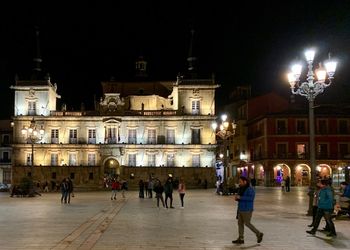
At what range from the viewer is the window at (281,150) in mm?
69188

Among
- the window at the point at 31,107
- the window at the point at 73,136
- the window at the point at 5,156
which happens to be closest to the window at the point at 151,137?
the window at the point at 73,136

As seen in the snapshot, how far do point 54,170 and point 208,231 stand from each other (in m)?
58.1

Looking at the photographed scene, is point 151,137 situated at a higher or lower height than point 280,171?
higher

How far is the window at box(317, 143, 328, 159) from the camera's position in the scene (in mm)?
67938

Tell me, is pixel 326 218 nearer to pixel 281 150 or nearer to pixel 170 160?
pixel 281 150

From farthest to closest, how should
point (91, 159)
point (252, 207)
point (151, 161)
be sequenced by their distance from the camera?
point (91, 159) < point (151, 161) < point (252, 207)

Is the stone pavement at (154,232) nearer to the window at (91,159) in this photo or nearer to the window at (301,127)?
the window at (301,127)

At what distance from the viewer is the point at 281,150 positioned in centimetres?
6944

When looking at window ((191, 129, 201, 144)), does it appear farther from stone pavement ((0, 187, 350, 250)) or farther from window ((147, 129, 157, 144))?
stone pavement ((0, 187, 350, 250))

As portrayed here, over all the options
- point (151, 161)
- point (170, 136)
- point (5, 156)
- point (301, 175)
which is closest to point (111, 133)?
point (151, 161)

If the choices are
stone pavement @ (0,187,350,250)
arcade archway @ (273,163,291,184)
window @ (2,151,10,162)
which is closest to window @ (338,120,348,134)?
arcade archway @ (273,163,291,184)

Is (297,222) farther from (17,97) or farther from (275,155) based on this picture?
(17,97)

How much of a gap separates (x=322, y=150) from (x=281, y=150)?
516 centimetres

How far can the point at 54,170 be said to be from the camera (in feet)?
234
